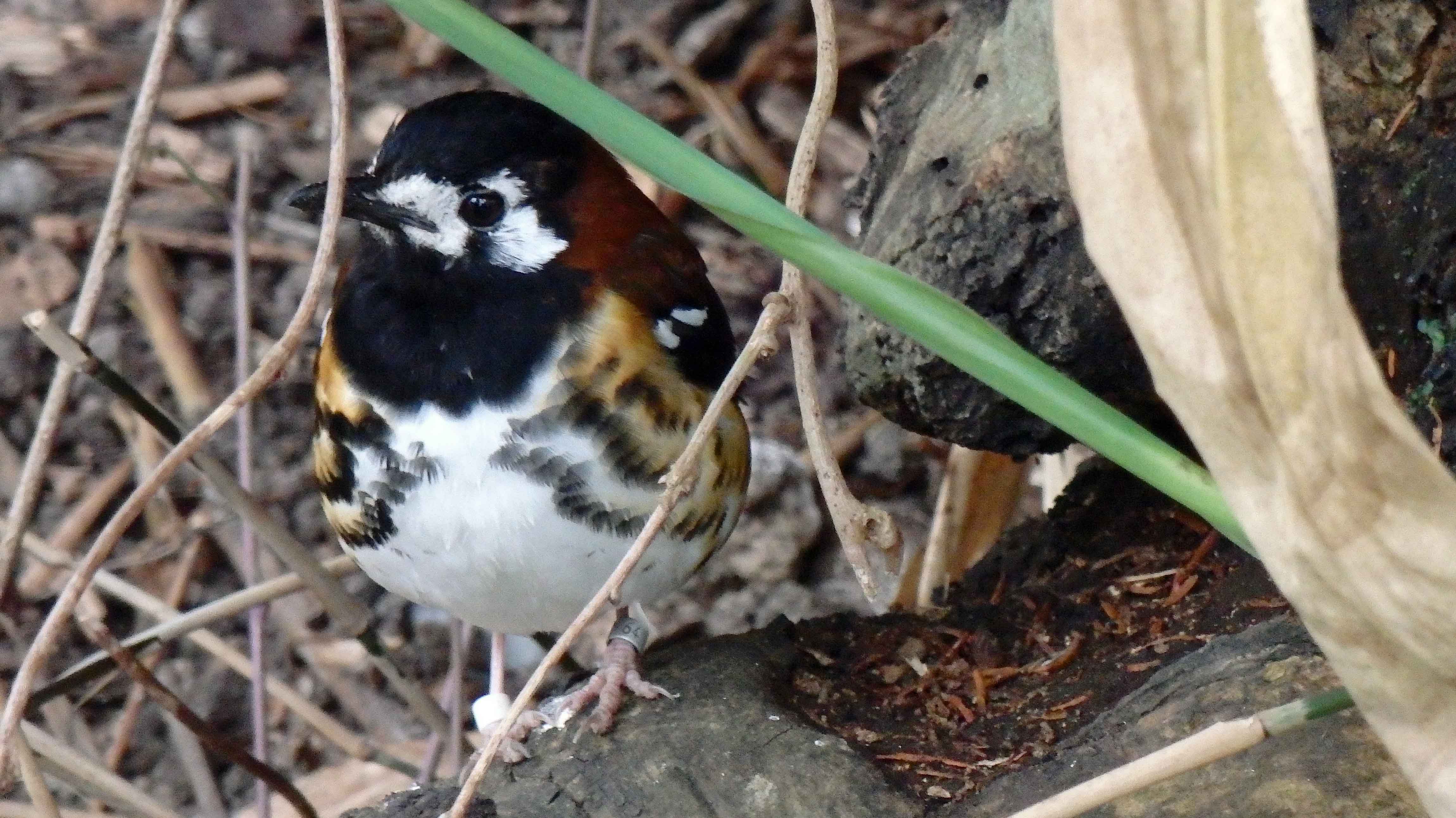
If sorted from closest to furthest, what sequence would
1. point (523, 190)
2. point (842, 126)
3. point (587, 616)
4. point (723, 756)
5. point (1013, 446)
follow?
point (587, 616) → point (723, 756) → point (523, 190) → point (1013, 446) → point (842, 126)

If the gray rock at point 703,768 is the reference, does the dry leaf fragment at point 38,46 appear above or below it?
above

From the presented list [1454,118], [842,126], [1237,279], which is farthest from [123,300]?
[1237,279]

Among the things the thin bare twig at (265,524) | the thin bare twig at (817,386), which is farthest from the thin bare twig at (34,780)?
the thin bare twig at (817,386)

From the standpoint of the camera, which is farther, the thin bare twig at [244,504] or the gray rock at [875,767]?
the thin bare twig at [244,504]

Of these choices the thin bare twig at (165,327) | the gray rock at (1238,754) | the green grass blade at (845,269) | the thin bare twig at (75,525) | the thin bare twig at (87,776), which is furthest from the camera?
the thin bare twig at (165,327)

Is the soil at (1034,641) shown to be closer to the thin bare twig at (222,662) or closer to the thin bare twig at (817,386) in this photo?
the thin bare twig at (817,386)

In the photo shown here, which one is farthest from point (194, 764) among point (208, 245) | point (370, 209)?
point (370, 209)

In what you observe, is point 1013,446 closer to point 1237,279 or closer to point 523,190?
point 523,190

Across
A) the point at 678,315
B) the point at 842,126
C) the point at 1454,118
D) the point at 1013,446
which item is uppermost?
the point at 842,126
